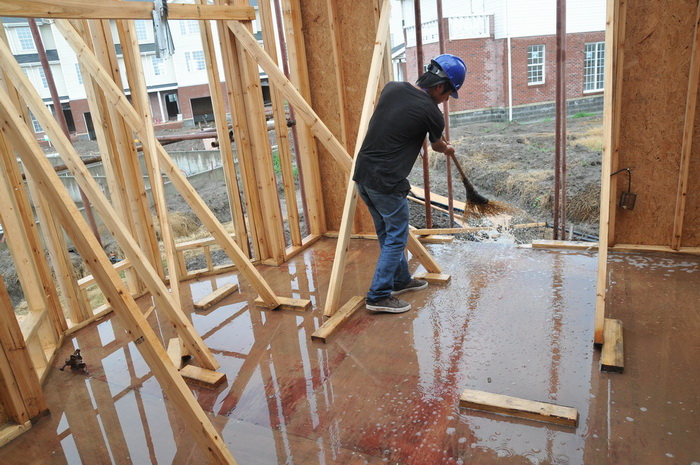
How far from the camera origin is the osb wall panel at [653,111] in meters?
3.82

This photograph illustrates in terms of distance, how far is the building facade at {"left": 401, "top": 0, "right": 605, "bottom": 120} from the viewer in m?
17.1

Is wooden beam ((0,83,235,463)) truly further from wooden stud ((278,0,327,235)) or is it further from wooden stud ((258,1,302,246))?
wooden stud ((278,0,327,235))

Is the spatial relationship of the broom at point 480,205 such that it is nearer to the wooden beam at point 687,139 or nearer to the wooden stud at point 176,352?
the wooden beam at point 687,139

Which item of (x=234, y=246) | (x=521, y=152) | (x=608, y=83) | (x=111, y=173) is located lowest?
(x=521, y=152)

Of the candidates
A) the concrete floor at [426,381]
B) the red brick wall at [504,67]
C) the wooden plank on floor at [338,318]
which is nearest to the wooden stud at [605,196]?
the concrete floor at [426,381]

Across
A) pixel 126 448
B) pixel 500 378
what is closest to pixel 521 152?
pixel 500 378

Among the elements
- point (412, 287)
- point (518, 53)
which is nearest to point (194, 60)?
point (518, 53)

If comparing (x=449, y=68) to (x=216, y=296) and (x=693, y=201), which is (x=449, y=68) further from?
(x=216, y=296)

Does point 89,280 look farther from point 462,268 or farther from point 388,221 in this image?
point 462,268

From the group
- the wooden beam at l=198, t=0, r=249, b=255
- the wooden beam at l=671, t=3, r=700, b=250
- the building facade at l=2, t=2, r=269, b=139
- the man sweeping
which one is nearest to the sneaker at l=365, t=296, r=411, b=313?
the man sweeping

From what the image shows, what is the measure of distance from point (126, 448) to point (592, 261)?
3.74 meters

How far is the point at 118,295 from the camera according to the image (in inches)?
87.7

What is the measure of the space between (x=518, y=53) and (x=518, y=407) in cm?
1732

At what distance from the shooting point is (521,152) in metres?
13.2
